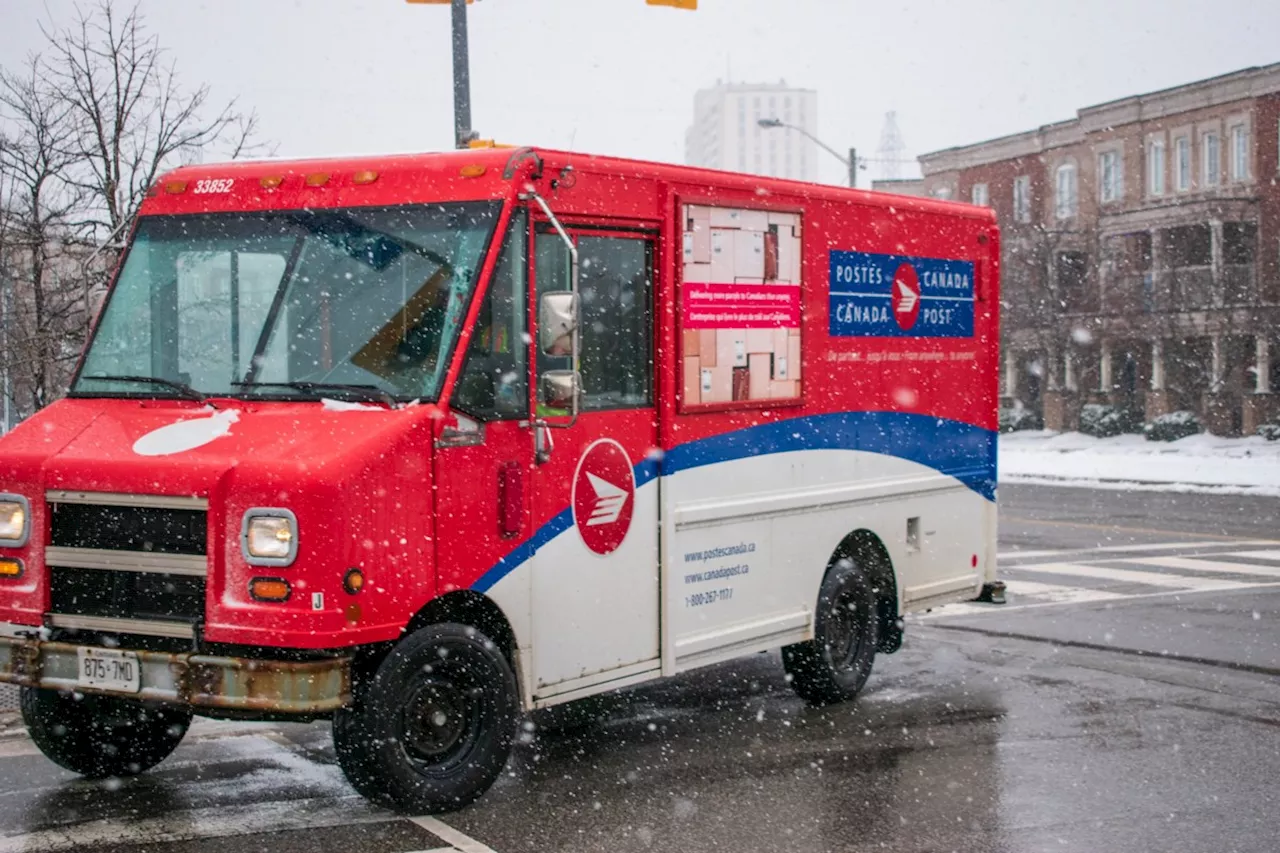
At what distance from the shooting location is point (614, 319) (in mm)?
7738

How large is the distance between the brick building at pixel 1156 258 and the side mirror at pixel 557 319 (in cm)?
3940

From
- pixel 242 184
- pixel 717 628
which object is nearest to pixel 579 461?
pixel 717 628

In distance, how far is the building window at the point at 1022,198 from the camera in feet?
188

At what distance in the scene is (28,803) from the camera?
693 centimetres

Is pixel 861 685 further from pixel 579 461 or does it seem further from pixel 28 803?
pixel 28 803

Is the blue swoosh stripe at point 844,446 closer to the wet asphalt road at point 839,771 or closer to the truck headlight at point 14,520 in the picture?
the wet asphalt road at point 839,771

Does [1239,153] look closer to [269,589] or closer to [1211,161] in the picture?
[1211,161]

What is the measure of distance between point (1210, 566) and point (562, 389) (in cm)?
1087

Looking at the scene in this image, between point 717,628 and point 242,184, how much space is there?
130 inches

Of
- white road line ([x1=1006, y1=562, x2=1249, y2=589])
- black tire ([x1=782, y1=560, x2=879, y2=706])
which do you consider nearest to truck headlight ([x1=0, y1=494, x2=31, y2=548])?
black tire ([x1=782, y1=560, x2=879, y2=706])

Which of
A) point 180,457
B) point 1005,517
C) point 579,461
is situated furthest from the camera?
point 1005,517

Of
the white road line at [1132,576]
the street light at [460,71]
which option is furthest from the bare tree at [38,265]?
the white road line at [1132,576]

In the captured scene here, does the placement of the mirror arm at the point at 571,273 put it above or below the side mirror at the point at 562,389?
above

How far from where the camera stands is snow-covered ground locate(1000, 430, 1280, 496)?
28.3 metres
